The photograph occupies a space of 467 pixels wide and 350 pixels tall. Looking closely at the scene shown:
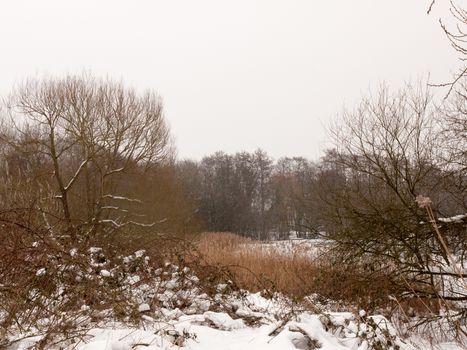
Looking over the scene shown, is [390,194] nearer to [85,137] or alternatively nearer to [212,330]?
[212,330]

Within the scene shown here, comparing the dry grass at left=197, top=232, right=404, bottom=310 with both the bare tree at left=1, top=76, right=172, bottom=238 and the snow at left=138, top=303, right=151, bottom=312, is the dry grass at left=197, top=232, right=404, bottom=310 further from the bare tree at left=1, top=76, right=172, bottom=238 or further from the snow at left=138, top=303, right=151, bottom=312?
the bare tree at left=1, top=76, right=172, bottom=238

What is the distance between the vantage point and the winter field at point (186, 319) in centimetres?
331

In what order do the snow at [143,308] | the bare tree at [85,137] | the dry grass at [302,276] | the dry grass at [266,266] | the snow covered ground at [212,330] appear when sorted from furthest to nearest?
the bare tree at [85,137] → the dry grass at [266,266] → the dry grass at [302,276] → the snow at [143,308] → the snow covered ground at [212,330]

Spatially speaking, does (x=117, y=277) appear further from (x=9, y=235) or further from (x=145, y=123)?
(x=145, y=123)

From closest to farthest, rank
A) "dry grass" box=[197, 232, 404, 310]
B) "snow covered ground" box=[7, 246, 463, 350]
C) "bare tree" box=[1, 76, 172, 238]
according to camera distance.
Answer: "snow covered ground" box=[7, 246, 463, 350] → "dry grass" box=[197, 232, 404, 310] → "bare tree" box=[1, 76, 172, 238]

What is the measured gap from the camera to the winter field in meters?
3.31

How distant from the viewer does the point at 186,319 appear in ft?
14.5

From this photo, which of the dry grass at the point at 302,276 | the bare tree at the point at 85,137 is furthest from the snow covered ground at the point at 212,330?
the bare tree at the point at 85,137

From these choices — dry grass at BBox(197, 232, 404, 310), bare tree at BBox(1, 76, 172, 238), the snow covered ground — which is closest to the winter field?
the snow covered ground

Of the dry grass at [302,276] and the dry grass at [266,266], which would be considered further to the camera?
the dry grass at [266,266]

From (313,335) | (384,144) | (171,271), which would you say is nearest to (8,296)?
(313,335)

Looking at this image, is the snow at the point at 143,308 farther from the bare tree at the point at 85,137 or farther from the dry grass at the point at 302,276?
the bare tree at the point at 85,137

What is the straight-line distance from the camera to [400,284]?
605 cm

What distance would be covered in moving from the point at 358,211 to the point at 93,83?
8.52 m
